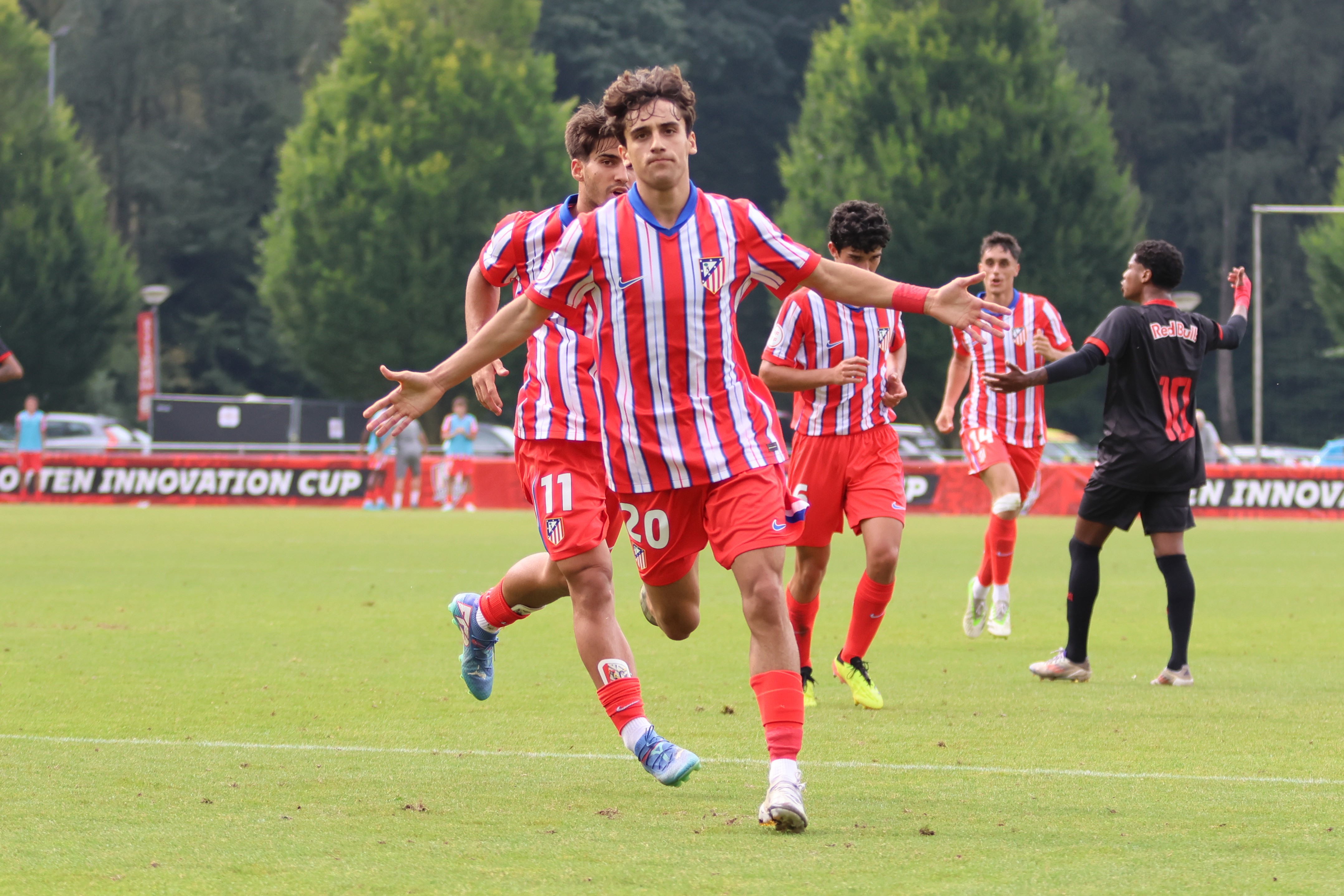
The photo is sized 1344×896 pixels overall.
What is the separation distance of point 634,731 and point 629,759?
80 cm

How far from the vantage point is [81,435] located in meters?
45.0

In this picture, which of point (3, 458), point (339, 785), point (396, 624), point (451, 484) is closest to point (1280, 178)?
point (451, 484)

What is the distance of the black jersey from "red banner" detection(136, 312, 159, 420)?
113ft

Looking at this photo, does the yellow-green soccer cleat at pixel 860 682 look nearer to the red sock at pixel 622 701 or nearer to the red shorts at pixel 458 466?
the red sock at pixel 622 701

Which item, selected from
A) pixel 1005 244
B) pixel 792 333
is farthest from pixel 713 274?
pixel 1005 244

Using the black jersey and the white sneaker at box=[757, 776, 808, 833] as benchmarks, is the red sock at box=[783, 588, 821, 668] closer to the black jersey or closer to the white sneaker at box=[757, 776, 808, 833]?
the black jersey

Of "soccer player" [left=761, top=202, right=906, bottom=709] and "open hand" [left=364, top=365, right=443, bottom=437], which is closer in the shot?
"open hand" [left=364, top=365, right=443, bottom=437]

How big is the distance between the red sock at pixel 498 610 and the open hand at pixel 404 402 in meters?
1.75

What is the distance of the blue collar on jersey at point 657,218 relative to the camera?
561 centimetres

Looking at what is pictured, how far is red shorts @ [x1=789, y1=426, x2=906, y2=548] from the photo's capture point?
860 centimetres

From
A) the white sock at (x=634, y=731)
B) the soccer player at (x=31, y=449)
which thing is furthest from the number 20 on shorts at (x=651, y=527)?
the soccer player at (x=31, y=449)

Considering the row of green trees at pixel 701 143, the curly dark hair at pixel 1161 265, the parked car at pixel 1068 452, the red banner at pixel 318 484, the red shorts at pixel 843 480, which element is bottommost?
the parked car at pixel 1068 452

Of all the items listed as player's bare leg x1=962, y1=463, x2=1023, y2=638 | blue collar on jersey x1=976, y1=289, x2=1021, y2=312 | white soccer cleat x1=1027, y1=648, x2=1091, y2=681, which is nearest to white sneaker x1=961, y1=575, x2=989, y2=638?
player's bare leg x1=962, y1=463, x2=1023, y2=638

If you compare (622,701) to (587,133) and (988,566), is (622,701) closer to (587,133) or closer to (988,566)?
(587,133)
